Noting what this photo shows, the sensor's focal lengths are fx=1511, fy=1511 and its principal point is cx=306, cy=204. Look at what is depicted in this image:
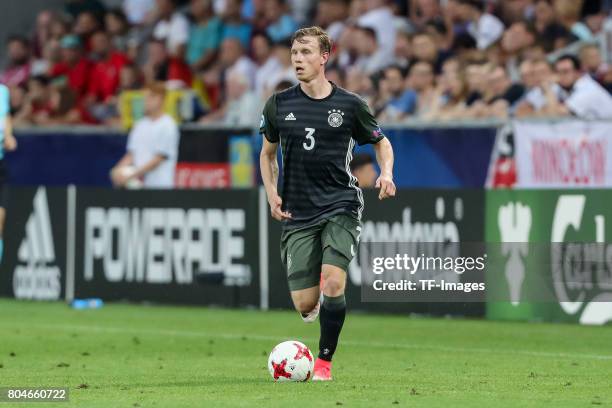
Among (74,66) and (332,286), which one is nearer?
(332,286)

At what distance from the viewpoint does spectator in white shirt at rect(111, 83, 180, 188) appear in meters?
19.0

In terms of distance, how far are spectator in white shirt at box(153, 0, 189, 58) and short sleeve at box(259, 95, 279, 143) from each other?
14.0 meters

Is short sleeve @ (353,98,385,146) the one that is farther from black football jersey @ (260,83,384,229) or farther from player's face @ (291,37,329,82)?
player's face @ (291,37,329,82)

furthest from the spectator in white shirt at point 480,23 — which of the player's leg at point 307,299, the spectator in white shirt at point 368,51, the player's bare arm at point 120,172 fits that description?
the player's leg at point 307,299

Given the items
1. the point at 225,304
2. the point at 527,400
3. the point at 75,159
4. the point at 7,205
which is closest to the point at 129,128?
the point at 75,159

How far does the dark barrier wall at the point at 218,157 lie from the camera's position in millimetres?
17656

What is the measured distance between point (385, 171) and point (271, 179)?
81 centimetres

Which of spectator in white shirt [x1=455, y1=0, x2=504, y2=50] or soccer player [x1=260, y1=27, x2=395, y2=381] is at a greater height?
spectator in white shirt [x1=455, y1=0, x2=504, y2=50]

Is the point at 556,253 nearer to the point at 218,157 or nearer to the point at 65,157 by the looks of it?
the point at 218,157

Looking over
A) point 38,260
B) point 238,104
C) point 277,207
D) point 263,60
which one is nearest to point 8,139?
point 38,260

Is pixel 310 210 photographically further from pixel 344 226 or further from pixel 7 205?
pixel 7 205

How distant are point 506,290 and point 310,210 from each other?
544 cm

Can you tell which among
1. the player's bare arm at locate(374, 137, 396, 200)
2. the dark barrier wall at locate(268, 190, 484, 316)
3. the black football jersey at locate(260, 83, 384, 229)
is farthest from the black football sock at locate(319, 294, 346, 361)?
the dark barrier wall at locate(268, 190, 484, 316)

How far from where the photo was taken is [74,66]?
1005 inches
